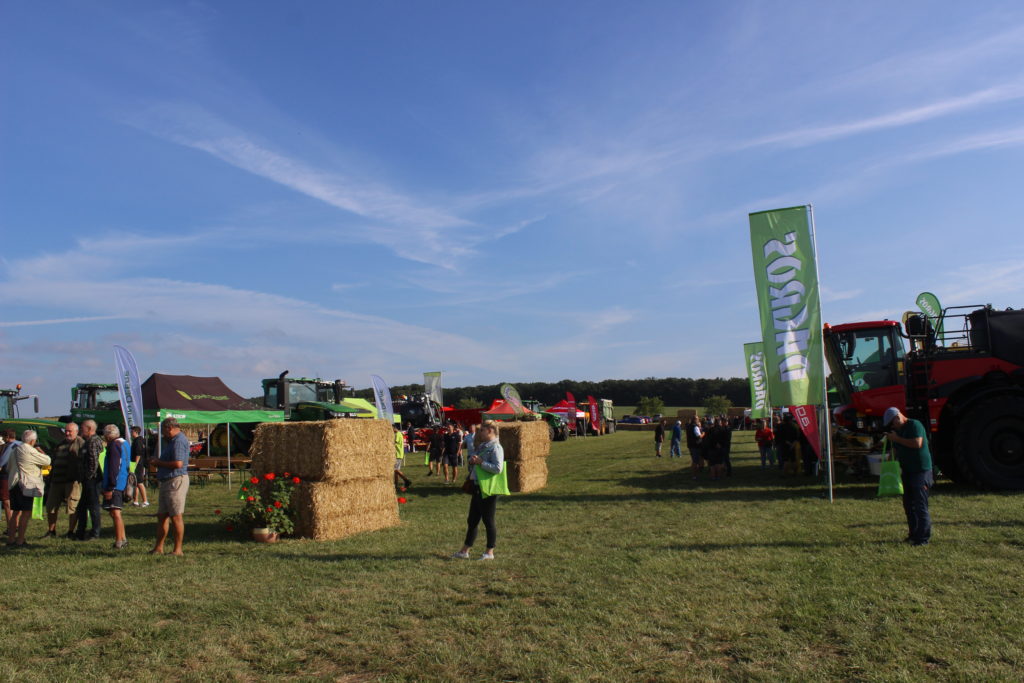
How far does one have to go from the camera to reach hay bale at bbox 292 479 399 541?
9203 mm

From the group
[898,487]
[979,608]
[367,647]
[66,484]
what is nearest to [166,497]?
[66,484]

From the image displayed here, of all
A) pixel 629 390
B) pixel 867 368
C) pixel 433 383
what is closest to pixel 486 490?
pixel 867 368

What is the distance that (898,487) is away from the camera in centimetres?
887

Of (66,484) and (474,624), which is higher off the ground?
(66,484)

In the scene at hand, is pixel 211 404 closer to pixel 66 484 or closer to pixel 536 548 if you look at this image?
pixel 66 484

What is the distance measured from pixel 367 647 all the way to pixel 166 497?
446 cm

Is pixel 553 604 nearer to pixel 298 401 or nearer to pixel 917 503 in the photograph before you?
pixel 917 503

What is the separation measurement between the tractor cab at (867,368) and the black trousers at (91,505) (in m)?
13.0

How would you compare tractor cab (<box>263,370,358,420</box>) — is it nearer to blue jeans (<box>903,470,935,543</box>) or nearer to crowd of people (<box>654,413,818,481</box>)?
crowd of people (<box>654,413,818,481</box>)

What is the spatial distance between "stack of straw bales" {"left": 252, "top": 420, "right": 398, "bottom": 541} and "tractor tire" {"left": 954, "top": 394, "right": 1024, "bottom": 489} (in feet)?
32.7

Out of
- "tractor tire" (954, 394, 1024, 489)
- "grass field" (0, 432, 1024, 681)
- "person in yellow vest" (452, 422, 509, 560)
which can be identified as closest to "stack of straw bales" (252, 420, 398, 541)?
"grass field" (0, 432, 1024, 681)

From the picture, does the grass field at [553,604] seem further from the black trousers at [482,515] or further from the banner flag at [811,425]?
the banner flag at [811,425]

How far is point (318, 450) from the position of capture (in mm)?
9422

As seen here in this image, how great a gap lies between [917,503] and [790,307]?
14.4 feet
